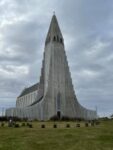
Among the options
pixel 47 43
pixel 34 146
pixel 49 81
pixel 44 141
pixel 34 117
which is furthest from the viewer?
pixel 47 43

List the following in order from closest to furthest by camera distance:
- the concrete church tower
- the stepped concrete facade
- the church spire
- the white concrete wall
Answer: the stepped concrete facade
the concrete church tower
the church spire
the white concrete wall

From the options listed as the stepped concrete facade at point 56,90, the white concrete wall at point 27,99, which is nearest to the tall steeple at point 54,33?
the stepped concrete facade at point 56,90

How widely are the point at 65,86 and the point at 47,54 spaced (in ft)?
48.4

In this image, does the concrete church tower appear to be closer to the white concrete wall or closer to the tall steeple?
the tall steeple

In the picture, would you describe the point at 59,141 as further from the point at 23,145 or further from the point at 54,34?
the point at 54,34

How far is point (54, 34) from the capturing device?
130 m

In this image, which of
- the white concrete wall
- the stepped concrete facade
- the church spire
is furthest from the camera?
the white concrete wall

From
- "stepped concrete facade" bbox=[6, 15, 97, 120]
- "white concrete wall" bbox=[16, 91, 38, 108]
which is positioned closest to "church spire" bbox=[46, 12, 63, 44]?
"stepped concrete facade" bbox=[6, 15, 97, 120]

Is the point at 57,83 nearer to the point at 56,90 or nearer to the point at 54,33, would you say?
the point at 56,90

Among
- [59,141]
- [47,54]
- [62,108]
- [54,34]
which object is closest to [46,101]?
[62,108]

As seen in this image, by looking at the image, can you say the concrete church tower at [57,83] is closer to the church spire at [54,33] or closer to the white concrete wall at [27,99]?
the church spire at [54,33]

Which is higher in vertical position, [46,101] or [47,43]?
[47,43]

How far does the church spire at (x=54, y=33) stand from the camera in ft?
424

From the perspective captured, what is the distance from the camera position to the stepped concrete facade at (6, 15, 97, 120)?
121012 mm
